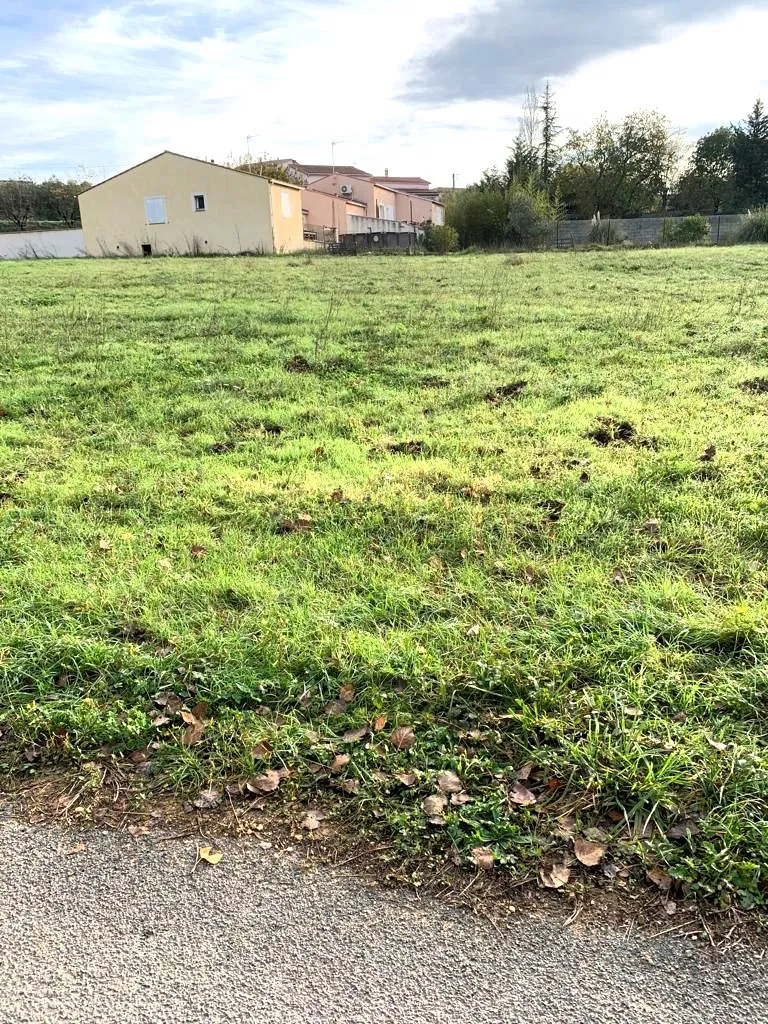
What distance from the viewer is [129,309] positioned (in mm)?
11852

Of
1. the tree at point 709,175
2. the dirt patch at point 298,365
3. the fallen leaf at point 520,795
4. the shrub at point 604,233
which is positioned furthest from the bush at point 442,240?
the fallen leaf at point 520,795

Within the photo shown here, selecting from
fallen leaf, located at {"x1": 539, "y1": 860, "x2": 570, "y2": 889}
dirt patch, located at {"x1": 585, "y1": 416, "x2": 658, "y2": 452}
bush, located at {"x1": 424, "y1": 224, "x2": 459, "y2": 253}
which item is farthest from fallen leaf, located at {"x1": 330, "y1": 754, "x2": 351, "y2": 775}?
bush, located at {"x1": 424, "y1": 224, "x2": 459, "y2": 253}

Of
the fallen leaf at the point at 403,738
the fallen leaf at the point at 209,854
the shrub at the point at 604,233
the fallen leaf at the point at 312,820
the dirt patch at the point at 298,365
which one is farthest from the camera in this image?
the shrub at the point at 604,233

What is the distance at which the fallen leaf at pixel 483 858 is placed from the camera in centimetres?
200

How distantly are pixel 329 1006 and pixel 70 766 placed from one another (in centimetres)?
131

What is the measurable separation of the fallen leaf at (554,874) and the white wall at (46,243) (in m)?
46.3

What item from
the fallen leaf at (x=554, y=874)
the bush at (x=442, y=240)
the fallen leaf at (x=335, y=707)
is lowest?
the fallen leaf at (x=554, y=874)

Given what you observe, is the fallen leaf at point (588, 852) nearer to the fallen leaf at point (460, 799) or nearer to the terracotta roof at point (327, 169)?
the fallen leaf at point (460, 799)

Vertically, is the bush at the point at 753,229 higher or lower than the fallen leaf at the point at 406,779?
higher

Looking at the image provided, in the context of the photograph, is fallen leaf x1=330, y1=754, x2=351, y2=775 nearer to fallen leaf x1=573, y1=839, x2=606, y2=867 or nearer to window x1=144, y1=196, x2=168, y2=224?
fallen leaf x1=573, y1=839, x2=606, y2=867

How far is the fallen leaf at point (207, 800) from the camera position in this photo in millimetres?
2260

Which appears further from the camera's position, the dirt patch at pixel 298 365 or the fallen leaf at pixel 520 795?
the dirt patch at pixel 298 365

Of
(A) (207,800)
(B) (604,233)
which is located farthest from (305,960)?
(B) (604,233)

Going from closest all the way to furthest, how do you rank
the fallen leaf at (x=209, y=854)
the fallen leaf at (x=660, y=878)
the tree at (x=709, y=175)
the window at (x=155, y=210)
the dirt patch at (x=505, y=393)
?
the fallen leaf at (x=660, y=878) < the fallen leaf at (x=209, y=854) < the dirt patch at (x=505, y=393) < the window at (x=155, y=210) < the tree at (x=709, y=175)
